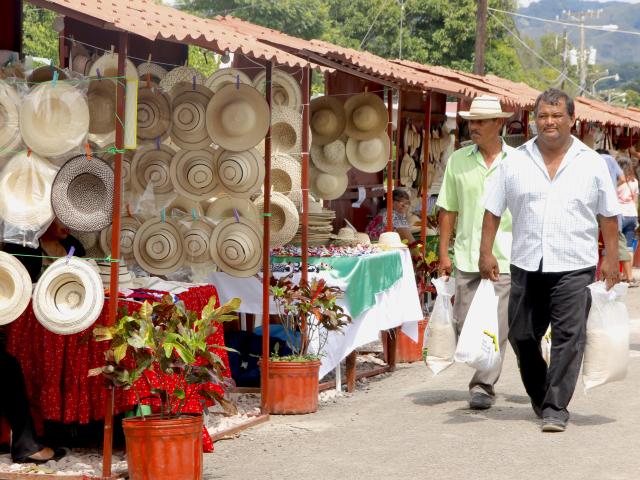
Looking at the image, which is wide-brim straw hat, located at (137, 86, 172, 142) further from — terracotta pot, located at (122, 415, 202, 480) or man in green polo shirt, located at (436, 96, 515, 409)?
terracotta pot, located at (122, 415, 202, 480)

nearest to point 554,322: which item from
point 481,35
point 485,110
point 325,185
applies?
point 485,110

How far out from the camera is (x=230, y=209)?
8.77 meters

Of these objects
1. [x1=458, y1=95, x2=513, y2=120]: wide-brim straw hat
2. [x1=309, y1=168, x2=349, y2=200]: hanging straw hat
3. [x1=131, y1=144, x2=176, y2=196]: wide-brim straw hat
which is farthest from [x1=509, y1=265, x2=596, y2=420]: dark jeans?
[x1=309, y1=168, x2=349, y2=200]: hanging straw hat

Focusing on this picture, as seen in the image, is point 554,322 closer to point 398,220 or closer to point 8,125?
point 8,125

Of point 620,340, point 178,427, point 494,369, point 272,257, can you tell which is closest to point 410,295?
point 272,257

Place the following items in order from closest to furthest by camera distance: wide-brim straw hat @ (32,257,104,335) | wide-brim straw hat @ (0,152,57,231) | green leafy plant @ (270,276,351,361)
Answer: wide-brim straw hat @ (32,257,104,335) → wide-brim straw hat @ (0,152,57,231) → green leafy plant @ (270,276,351,361)

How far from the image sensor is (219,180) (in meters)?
8.28

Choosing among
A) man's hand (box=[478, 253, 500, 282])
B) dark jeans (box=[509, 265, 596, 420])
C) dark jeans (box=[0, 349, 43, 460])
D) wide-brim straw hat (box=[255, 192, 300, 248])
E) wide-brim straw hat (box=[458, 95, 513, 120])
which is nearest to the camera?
dark jeans (box=[0, 349, 43, 460])

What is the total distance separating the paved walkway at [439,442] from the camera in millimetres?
6406

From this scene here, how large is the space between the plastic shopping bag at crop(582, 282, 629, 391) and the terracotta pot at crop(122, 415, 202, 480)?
8.70 feet

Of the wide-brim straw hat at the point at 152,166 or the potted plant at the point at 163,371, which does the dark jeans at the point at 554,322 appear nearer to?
the potted plant at the point at 163,371

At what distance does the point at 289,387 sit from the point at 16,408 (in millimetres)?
2254

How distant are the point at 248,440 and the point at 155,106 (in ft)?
7.74

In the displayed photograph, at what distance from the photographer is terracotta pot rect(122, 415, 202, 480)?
19.6 feet
